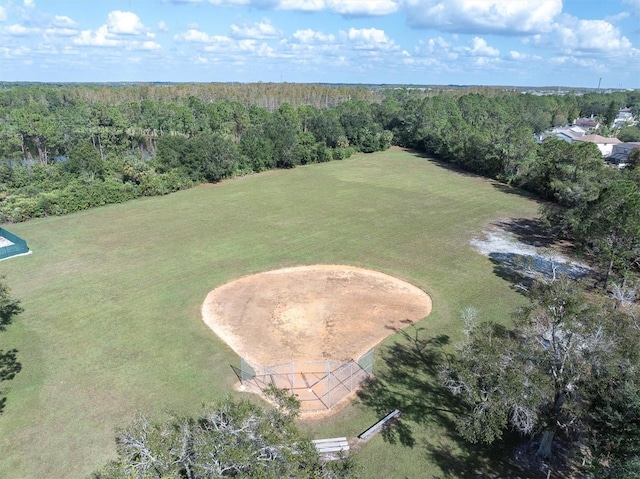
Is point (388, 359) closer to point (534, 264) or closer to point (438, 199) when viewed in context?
point (534, 264)

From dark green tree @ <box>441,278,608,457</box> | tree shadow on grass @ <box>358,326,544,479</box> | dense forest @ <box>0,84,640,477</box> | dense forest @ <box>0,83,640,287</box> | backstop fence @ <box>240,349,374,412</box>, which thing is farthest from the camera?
dense forest @ <box>0,83,640,287</box>

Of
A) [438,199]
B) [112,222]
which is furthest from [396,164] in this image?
[112,222]

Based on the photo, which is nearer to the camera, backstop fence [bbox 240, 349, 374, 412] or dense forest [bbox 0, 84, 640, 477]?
dense forest [bbox 0, 84, 640, 477]

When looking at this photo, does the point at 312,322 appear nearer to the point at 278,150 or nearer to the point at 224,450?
the point at 224,450

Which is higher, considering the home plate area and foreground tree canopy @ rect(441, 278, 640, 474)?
foreground tree canopy @ rect(441, 278, 640, 474)

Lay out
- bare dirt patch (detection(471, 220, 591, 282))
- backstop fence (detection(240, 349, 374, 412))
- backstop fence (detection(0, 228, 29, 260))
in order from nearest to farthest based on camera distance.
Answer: backstop fence (detection(240, 349, 374, 412))
bare dirt patch (detection(471, 220, 591, 282))
backstop fence (detection(0, 228, 29, 260))

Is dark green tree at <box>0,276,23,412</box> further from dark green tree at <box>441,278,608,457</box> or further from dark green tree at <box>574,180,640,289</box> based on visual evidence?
dark green tree at <box>574,180,640,289</box>

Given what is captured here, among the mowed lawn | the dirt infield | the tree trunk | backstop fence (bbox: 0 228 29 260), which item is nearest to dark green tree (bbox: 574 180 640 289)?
the tree trunk
